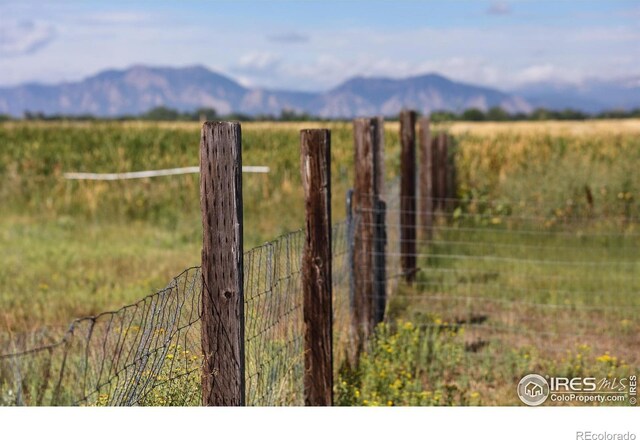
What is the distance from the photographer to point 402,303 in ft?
28.4

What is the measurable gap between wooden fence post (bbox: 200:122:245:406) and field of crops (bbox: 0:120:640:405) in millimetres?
2152

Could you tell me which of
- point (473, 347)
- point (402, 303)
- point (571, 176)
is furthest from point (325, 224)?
point (571, 176)

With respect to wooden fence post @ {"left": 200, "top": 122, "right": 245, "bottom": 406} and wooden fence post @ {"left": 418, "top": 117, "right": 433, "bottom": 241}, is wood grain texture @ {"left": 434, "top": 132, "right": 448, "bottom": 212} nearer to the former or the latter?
wooden fence post @ {"left": 418, "top": 117, "right": 433, "bottom": 241}

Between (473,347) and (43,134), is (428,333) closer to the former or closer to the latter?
(473,347)

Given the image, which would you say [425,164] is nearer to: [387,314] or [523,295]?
[523,295]

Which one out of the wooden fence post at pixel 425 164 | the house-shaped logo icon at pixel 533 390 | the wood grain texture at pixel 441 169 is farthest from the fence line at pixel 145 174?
the house-shaped logo icon at pixel 533 390

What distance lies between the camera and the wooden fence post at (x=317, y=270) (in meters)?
5.23

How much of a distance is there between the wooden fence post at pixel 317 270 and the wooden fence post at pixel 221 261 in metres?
1.51

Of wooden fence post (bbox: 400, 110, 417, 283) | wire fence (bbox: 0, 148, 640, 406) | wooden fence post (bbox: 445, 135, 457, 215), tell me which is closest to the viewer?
wire fence (bbox: 0, 148, 640, 406)

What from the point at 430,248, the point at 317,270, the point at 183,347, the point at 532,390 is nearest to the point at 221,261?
the point at 183,347

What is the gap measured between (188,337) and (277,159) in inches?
659

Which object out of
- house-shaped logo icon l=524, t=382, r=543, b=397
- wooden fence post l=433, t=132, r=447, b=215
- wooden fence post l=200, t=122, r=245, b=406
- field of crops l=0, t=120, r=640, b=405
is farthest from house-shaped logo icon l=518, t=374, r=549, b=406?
wooden fence post l=433, t=132, r=447, b=215

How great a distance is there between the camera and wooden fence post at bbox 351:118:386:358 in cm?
693

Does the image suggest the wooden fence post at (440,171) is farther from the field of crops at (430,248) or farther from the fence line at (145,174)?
the fence line at (145,174)
